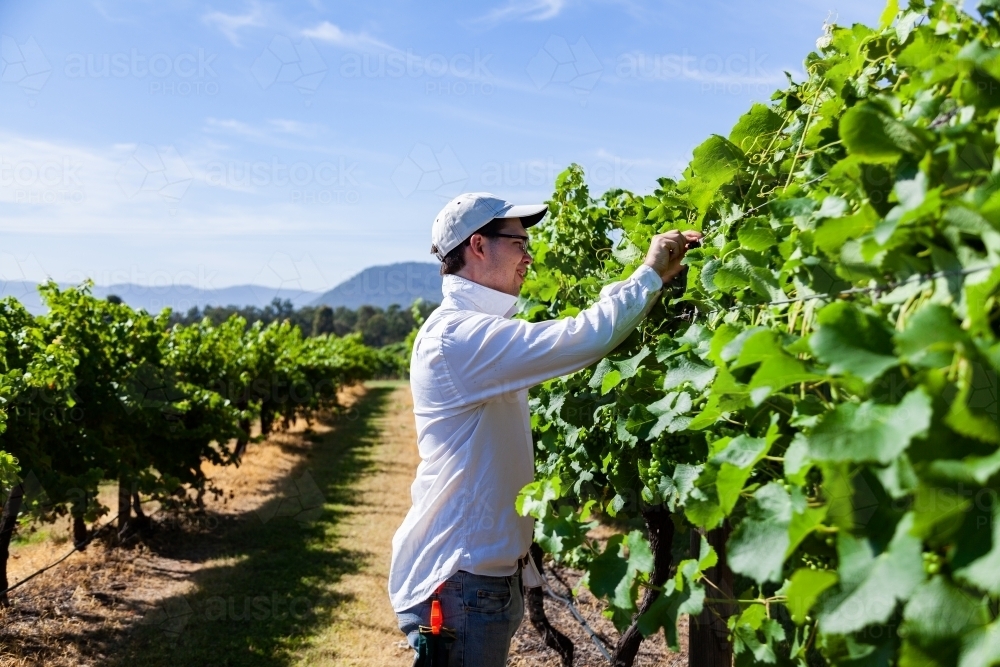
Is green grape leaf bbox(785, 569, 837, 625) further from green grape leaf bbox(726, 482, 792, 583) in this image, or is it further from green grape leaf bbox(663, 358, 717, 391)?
green grape leaf bbox(663, 358, 717, 391)

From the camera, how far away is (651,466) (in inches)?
86.7

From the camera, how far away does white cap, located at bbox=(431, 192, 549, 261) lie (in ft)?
8.30

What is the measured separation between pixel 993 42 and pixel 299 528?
10349 mm

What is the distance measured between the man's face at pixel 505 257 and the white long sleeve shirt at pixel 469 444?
131 mm

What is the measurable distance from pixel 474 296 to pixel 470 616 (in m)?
0.92

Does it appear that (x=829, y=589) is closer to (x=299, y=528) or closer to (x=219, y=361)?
(x=299, y=528)

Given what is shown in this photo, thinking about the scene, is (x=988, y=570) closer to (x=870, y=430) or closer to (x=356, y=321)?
(x=870, y=430)

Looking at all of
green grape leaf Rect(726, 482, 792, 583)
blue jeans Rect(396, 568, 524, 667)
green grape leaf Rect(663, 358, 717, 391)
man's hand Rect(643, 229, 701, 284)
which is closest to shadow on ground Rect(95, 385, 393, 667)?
blue jeans Rect(396, 568, 524, 667)

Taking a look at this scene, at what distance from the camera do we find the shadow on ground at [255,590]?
6.28 metres

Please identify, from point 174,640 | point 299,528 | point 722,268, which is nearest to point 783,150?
point 722,268

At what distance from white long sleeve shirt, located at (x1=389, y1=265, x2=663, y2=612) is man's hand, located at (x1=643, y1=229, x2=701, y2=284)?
118mm

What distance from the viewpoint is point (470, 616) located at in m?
2.32

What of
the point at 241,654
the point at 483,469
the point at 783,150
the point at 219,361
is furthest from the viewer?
the point at 219,361

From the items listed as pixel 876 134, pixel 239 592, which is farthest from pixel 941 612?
pixel 239 592
